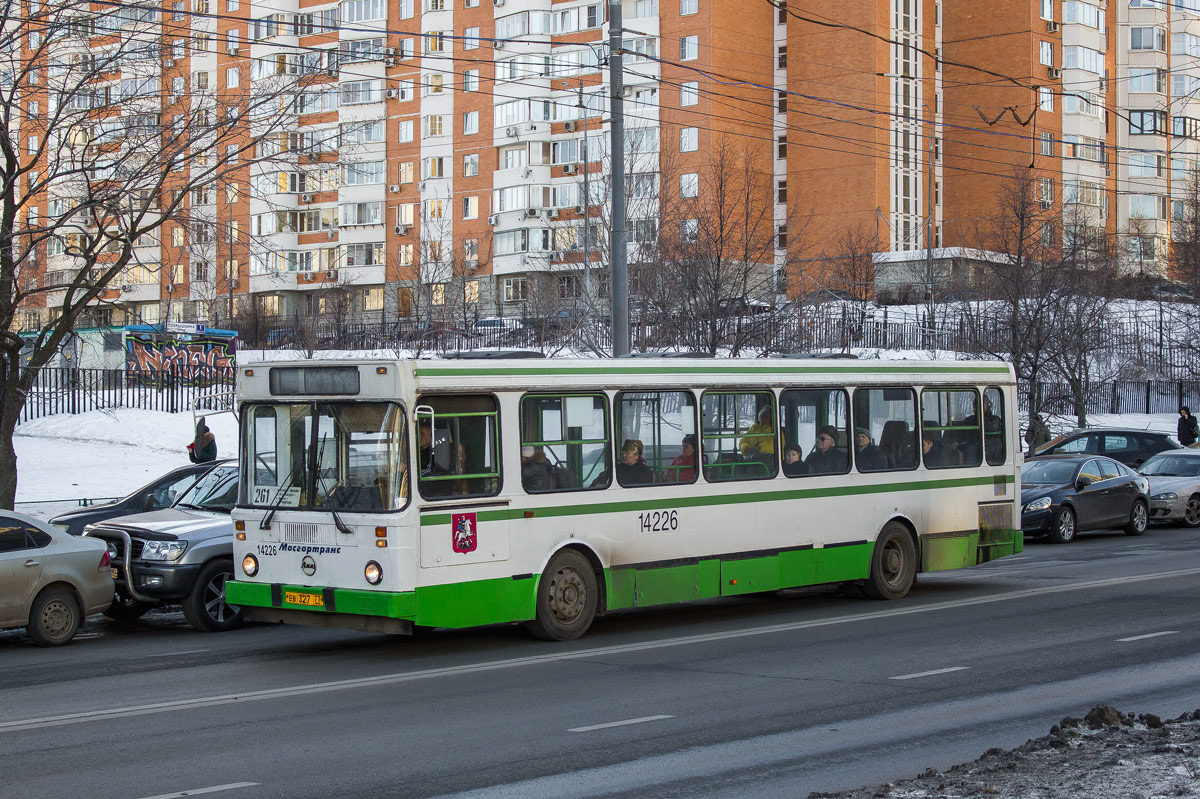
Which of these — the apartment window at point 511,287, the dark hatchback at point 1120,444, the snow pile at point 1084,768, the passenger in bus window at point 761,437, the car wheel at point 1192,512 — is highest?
the apartment window at point 511,287

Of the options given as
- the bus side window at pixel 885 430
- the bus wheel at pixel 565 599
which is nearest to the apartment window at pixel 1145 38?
the bus side window at pixel 885 430

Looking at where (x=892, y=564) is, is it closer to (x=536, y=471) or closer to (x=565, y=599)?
(x=565, y=599)

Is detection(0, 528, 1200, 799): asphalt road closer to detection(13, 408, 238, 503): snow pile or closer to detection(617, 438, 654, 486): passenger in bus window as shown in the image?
detection(617, 438, 654, 486): passenger in bus window

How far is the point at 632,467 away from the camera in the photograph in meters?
13.4

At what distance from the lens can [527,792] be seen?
7320mm

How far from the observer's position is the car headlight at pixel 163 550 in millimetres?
13992

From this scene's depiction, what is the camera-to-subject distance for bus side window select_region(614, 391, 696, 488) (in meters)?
13.3

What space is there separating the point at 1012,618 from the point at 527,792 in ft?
27.1

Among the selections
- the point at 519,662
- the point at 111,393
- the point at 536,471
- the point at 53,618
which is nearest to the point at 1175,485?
the point at 536,471

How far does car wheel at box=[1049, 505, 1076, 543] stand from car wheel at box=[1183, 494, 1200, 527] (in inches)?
162

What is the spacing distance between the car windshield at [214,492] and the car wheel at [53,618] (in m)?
2.28

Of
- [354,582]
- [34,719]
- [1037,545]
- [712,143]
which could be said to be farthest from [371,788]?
[712,143]

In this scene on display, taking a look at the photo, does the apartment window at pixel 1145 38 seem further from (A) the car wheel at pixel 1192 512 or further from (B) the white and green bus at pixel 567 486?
(B) the white and green bus at pixel 567 486

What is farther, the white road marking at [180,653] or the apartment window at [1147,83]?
the apartment window at [1147,83]
